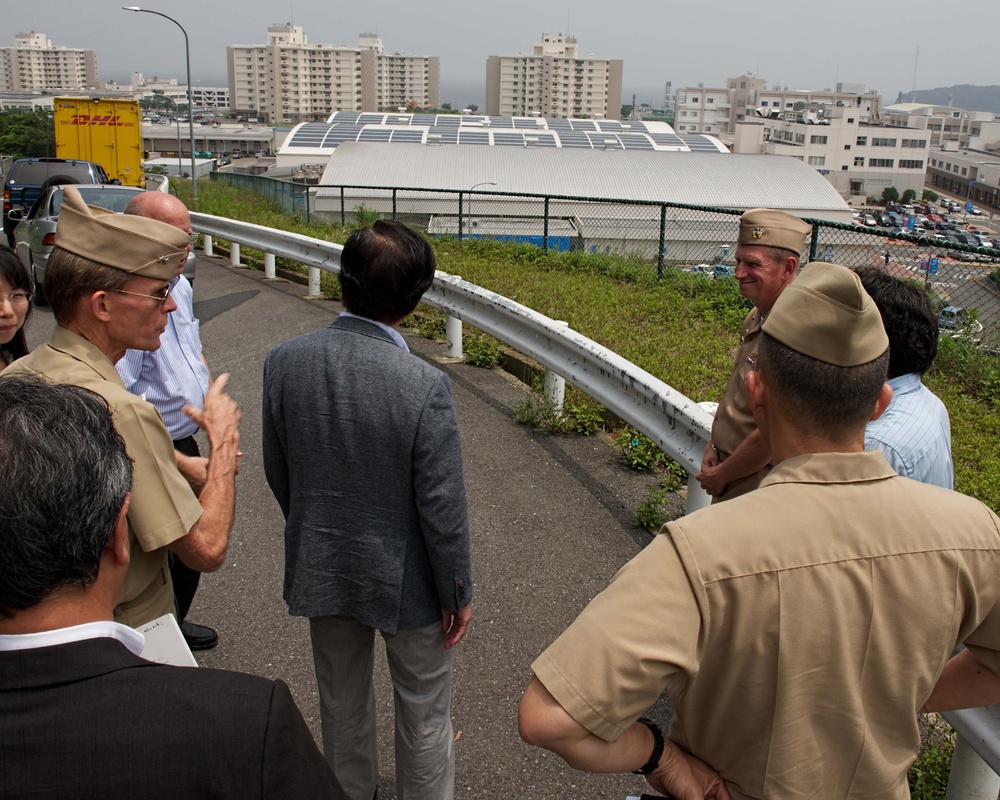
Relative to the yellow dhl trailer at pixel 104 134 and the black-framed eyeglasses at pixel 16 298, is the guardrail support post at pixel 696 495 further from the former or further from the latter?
the yellow dhl trailer at pixel 104 134

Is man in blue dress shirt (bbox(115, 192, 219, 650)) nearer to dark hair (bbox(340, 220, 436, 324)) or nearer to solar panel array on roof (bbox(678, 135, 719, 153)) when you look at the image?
dark hair (bbox(340, 220, 436, 324))

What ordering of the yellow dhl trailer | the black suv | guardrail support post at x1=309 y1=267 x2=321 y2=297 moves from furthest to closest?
the yellow dhl trailer < the black suv < guardrail support post at x1=309 y1=267 x2=321 y2=297

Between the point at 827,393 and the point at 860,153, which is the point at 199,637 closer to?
the point at 827,393

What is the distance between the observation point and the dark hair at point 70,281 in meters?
2.85

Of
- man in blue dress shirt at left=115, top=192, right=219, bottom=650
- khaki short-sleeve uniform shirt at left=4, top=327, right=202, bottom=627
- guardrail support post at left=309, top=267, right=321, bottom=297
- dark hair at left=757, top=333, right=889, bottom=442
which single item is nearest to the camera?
dark hair at left=757, top=333, right=889, bottom=442

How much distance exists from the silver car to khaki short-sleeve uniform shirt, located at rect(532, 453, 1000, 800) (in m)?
12.5

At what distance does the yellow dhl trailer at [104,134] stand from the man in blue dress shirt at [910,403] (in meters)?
30.1

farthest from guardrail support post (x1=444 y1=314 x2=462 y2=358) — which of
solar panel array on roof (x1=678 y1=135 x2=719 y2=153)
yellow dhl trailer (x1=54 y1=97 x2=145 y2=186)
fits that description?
solar panel array on roof (x1=678 y1=135 x2=719 y2=153)

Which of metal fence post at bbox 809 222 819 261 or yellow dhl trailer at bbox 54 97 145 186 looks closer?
metal fence post at bbox 809 222 819 261

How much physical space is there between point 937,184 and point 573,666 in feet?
548

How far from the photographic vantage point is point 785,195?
36000 millimetres

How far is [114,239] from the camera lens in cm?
292

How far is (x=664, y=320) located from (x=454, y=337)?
2.38 meters

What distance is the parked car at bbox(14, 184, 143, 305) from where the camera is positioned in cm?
1263
